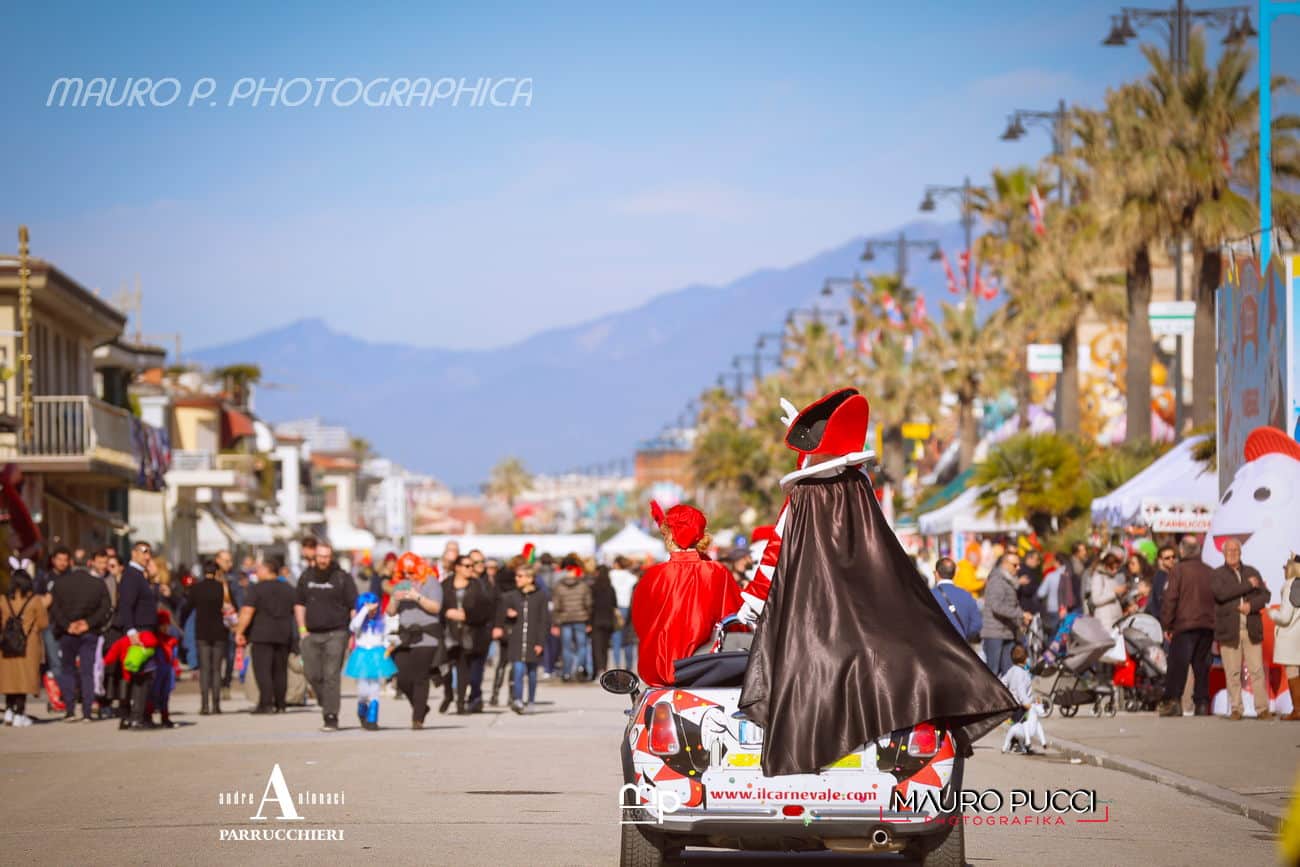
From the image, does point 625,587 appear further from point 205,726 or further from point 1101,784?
point 1101,784

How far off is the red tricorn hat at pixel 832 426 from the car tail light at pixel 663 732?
4.42 ft

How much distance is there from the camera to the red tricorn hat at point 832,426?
30.0 feet

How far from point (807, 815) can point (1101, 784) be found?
674cm

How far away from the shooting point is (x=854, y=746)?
8734mm

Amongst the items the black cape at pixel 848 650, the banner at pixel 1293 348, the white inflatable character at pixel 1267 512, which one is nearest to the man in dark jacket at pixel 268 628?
the white inflatable character at pixel 1267 512

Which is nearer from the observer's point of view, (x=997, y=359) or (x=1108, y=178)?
(x=1108, y=178)

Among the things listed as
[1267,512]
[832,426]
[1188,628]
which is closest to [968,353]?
[1267,512]

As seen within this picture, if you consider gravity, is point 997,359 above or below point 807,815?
above

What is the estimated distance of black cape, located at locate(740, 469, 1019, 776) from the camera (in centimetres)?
877

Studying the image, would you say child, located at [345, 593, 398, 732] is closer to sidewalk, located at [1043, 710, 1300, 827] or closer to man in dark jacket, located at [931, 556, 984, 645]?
man in dark jacket, located at [931, 556, 984, 645]

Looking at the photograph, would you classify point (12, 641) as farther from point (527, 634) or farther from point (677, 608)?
point (677, 608)

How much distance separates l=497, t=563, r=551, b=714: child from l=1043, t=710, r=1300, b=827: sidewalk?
619 centimetres

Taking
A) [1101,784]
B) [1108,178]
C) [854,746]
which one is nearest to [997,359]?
[1108,178]

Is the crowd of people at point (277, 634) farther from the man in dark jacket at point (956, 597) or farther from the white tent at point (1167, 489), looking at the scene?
the white tent at point (1167, 489)
